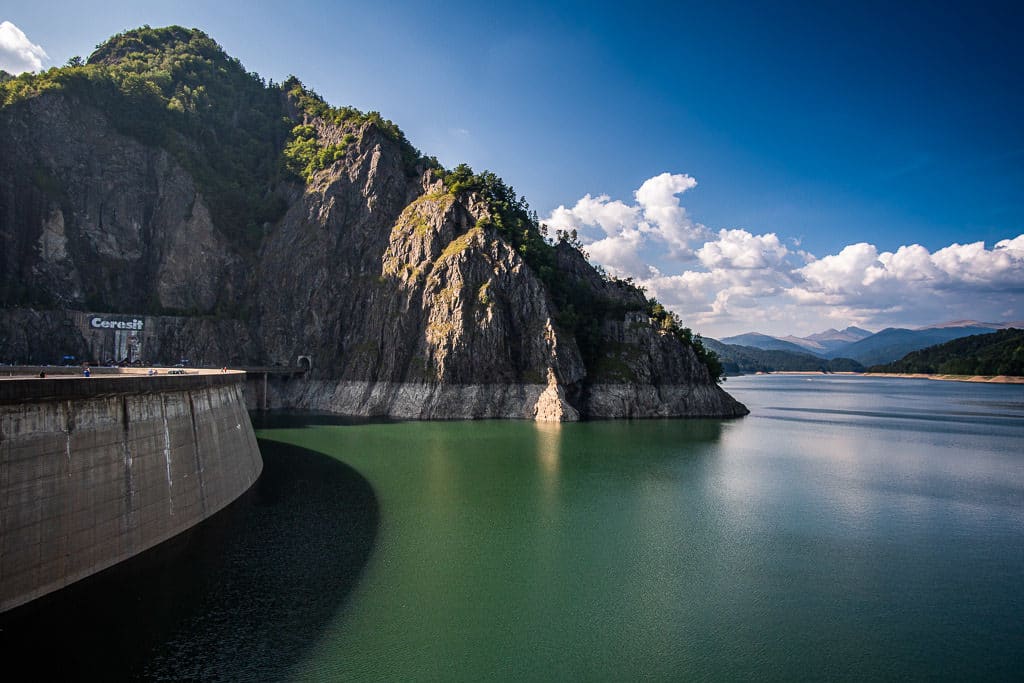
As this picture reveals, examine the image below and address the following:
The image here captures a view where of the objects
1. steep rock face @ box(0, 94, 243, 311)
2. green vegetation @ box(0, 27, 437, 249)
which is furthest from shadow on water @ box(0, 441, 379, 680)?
green vegetation @ box(0, 27, 437, 249)

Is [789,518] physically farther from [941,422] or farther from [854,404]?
[854,404]

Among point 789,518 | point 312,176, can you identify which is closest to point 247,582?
point 789,518

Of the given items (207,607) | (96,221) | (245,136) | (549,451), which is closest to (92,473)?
(207,607)

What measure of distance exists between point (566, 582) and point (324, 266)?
90.8m

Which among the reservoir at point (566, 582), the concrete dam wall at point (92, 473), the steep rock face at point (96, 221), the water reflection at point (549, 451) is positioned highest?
the steep rock face at point (96, 221)

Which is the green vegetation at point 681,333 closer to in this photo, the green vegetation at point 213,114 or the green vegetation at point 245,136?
the green vegetation at point 245,136

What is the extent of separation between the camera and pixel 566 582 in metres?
23.7

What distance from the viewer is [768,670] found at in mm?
17031

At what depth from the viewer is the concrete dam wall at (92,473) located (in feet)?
61.9

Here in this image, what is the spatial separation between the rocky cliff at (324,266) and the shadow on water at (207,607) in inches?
2050

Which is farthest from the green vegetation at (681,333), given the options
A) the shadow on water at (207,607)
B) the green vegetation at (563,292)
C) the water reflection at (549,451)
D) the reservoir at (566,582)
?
the shadow on water at (207,607)

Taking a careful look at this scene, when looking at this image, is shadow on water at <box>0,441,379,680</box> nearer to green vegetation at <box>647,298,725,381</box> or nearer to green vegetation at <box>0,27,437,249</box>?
green vegetation at <box>647,298,725,381</box>

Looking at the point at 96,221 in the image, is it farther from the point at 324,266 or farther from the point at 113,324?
the point at 324,266

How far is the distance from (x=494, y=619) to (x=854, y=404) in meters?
121
